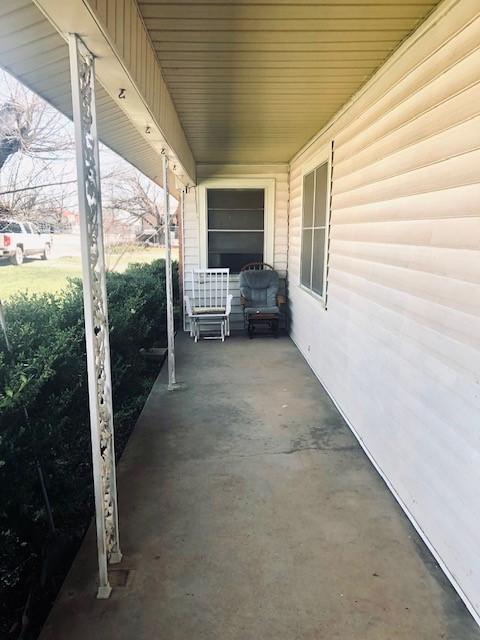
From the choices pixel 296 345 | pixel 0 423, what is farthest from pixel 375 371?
pixel 296 345

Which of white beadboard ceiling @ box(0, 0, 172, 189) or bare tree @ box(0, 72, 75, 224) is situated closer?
white beadboard ceiling @ box(0, 0, 172, 189)

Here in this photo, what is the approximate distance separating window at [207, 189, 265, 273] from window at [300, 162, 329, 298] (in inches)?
57.4

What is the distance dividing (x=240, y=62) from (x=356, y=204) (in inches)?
52.2

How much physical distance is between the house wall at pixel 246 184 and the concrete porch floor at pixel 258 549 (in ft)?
12.2

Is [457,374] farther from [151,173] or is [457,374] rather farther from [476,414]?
[151,173]

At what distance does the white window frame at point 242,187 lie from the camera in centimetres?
686

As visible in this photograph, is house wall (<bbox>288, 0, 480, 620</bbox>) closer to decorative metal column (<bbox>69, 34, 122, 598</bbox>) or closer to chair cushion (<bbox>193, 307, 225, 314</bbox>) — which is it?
decorative metal column (<bbox>69, 34, 122, 598</bbox>)

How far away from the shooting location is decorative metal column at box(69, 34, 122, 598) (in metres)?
1.60

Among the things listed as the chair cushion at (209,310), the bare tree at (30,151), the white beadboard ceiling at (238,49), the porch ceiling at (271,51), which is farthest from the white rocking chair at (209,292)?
the white beadboard ceiling at (238,49)

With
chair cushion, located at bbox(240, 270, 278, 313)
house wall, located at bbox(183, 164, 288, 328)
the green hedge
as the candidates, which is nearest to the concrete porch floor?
the green hedge

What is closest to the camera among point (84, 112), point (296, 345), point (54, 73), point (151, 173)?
point (84, 112)

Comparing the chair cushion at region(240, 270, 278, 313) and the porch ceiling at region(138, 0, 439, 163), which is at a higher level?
the porch ceiling at region(138, 0, 439, 163)

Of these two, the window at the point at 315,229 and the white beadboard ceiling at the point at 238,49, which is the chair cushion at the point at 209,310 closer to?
the window at the point at 315,229

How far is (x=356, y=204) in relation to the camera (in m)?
3.41
